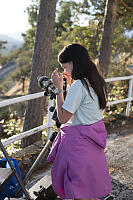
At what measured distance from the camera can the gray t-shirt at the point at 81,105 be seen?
1896mm

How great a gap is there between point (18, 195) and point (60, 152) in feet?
2.11

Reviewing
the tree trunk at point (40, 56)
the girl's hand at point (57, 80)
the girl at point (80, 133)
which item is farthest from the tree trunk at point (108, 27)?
the girl's hand at point (57, 80)

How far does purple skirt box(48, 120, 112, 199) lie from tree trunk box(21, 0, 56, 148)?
2.52 m

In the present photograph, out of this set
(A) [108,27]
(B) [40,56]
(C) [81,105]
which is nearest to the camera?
(C) [81,105]

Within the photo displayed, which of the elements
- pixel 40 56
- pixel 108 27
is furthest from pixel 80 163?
pixel 108 27

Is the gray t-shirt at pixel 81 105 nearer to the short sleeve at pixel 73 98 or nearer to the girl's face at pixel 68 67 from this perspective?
the short sleeve at pixel 73 98

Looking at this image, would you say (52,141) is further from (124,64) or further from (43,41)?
(124,64)

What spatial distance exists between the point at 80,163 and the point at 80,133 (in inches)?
9.0

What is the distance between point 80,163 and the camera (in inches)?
76.2

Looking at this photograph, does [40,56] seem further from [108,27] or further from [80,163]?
[108,27]

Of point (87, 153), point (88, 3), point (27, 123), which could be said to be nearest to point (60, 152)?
point (87, 153)

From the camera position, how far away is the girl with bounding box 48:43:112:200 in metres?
1.92

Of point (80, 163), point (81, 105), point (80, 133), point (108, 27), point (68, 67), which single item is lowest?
point (80, 163)

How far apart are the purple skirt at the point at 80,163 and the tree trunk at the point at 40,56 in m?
2.52
